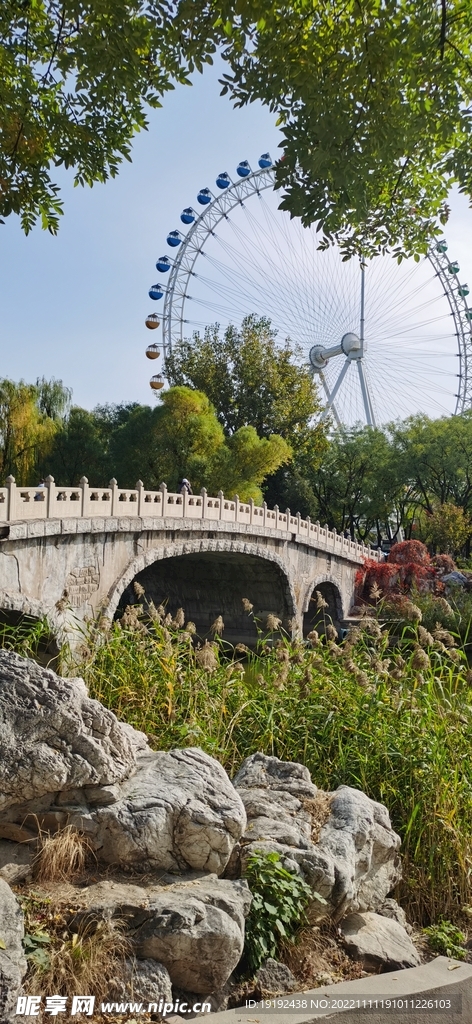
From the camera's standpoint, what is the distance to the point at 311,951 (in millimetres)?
3750

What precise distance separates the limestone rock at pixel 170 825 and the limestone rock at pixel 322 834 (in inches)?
10.8

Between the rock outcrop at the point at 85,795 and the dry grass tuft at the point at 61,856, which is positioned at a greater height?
the rock outcrop at the point at 85,795

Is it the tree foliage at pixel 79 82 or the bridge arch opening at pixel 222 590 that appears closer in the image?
the tree foliage at pixel 79 82

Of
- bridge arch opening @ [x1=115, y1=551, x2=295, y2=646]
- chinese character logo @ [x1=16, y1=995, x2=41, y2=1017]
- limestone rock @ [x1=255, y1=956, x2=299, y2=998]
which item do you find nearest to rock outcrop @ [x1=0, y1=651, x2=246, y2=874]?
limestone rock @ [x1=255, y1=956, x2=299, y2=998]

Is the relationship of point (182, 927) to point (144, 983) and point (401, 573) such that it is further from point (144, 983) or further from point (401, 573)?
point (401, 573)

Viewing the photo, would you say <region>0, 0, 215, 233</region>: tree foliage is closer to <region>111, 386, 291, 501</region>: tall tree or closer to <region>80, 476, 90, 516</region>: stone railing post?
<region>80, 476, 90, 516</region>: stone railing post

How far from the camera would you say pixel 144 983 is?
121 inches

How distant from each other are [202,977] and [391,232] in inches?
190

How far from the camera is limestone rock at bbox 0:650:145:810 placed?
11.2 feet

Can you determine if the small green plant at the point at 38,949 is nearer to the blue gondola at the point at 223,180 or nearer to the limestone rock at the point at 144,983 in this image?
the limestone rock at the point at 144,983

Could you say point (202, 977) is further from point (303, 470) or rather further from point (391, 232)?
point (303, 470)

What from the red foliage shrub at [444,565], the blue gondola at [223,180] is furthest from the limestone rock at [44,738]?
the blue gondola at [223,180]

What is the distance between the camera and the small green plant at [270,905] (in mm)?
3539

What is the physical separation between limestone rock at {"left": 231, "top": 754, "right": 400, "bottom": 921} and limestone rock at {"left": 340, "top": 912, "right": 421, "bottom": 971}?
0.08 meters
